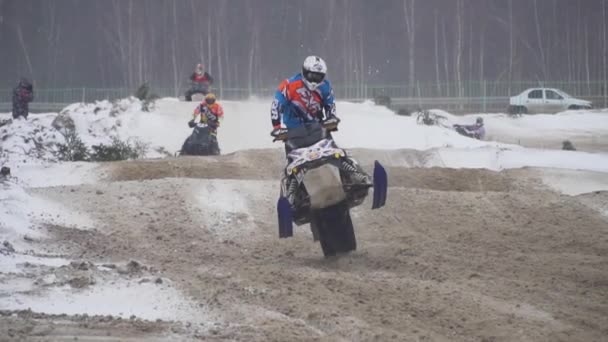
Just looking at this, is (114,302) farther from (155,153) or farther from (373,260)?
(155,153)

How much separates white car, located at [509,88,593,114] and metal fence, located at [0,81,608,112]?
63.1 inches

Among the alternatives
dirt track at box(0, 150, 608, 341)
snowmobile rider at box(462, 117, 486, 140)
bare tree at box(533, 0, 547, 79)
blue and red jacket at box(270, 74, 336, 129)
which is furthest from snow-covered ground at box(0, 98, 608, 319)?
bare tree at box(533, 0, 547, 79)

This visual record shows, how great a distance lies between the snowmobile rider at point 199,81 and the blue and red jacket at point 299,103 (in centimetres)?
2122

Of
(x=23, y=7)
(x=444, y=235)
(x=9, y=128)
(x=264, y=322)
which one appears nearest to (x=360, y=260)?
(x=444, y=235)

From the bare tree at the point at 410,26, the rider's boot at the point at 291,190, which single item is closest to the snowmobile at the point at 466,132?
the rider's boot at the point at 291,190

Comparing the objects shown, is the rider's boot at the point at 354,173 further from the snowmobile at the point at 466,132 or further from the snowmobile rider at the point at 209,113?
the snowmobile at the point at 466,132

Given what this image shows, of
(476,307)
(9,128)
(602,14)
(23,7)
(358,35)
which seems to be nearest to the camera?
(476,307)

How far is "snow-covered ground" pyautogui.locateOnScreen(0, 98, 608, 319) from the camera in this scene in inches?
302

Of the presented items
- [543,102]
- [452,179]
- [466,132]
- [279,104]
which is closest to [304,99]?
[279,104]

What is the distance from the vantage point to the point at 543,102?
40.1 m

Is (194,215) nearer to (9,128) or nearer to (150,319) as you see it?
(150,319)

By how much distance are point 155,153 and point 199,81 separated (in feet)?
23.2

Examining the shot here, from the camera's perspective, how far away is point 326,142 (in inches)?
400

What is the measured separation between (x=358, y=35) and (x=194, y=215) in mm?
40376
